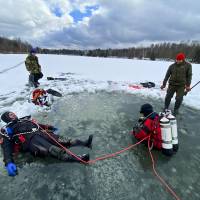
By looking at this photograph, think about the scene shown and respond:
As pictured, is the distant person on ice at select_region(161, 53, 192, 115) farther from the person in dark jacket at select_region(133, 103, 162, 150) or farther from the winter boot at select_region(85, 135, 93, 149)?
the winter boot at select_region(85, 135, 93, 149)

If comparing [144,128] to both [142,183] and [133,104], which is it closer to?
[142,183]

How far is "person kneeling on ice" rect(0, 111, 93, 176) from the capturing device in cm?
309

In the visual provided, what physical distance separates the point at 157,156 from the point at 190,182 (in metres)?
0.74

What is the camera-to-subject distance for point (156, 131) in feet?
11.5

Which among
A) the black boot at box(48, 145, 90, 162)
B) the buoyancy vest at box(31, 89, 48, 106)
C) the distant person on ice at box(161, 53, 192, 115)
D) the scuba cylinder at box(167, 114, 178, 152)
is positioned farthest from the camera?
the buoyancy vest at box(31, 89, 48, 106)

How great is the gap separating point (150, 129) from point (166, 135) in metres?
0.36

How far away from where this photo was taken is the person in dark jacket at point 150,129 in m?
3.50

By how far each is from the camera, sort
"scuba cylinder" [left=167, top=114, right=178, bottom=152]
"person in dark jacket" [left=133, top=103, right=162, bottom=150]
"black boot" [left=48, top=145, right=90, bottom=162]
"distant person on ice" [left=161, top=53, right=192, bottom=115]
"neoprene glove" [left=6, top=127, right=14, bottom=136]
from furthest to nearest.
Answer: "distant person on ice" [left=161, top=53, right=192, bottom=115] < "person in dark jacket" [left=133, top=103, right=162, bottom=150] < "scuba cylinder" [left=167, top=114, right=178, bottom=152] < "neoprene glove" [left=6, top=127, right=14, bottom=136] < "black boot" [left=48, top=145, right=90, bottom=162]

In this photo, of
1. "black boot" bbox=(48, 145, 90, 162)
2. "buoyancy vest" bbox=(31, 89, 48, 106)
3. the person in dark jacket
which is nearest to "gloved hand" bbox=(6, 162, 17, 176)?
"black boot" bbox=(48, 145, 90, 162)

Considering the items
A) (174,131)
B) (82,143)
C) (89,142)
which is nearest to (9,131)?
(82,143)

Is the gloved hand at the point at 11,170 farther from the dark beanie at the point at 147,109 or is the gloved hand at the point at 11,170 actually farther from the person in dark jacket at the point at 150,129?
the dark beanie at the point at 147,109

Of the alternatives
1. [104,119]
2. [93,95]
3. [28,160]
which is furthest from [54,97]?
[28,160]

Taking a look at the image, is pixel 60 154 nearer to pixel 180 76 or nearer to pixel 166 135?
pixel 166 135

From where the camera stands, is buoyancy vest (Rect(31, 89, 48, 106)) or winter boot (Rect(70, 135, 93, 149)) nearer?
winter boot (Rect(70, 135, 93, 149))
